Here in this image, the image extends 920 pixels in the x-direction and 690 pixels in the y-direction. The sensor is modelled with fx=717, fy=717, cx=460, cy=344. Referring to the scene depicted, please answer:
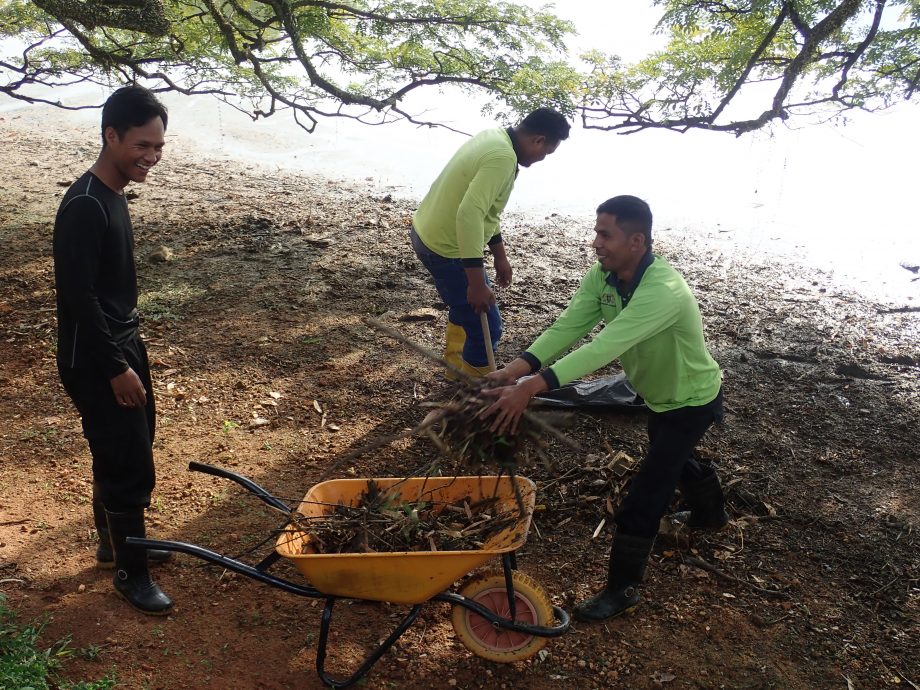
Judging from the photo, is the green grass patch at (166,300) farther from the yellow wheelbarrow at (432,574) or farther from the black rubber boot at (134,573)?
the yellow wheelbarrow at (432,574)

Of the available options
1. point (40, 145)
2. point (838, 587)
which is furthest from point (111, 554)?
point (40, 145)

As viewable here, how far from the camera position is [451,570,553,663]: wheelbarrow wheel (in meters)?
2.92

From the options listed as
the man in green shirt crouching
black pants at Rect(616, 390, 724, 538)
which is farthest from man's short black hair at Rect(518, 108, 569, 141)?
black pants at Rect(616, 390, 724, 538)

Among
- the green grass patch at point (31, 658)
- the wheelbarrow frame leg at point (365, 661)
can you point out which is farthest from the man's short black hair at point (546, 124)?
the green grass patch at point (31, 658)

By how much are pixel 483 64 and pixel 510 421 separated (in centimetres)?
571

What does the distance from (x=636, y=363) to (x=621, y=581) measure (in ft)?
3.26

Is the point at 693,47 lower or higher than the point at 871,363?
higher

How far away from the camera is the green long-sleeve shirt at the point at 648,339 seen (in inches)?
109

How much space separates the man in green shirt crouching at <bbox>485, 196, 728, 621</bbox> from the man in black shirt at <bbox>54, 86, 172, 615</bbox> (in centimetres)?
149

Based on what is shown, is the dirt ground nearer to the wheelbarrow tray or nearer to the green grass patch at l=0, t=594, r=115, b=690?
the green grass patch at l=0, t=594, r=115, b=690

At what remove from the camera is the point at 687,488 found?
371 centimetres

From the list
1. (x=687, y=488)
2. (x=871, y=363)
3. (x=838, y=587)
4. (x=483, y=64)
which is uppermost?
Answer: (x=483, y=64)

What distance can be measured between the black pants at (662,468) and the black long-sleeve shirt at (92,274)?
85.7 inches

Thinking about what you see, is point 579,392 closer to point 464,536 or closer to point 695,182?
point 464,536
